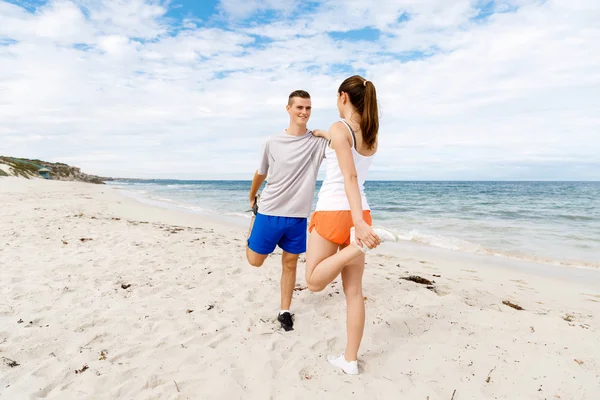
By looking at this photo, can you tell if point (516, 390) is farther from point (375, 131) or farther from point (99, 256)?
point (99, 256)

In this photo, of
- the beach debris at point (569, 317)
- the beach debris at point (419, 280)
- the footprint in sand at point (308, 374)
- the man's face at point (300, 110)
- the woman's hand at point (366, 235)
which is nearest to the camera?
the woman's hand at point (366, 235)

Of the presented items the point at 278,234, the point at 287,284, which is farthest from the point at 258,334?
the point at 278,234

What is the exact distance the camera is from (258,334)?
3.54 meters

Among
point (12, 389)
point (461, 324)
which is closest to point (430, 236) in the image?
point (461, 324)

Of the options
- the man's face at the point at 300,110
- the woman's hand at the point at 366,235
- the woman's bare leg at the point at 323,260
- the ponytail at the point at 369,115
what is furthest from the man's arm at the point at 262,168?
the woman's hand at the point at 366,235

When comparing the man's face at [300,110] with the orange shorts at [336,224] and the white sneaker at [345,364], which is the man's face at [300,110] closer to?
the orange shorts at [336,224]

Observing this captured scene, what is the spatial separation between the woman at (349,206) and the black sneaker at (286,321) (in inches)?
41.2

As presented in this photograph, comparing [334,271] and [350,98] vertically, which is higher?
[350,98]

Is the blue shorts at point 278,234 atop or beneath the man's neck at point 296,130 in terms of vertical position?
beneath

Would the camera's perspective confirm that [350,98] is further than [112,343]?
No

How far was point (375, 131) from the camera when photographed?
2488mm

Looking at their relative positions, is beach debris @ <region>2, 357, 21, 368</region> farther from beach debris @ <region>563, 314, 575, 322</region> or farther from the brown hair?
beach debris @ <region>563, 314, 575, 322</region>

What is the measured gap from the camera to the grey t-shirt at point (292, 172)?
10.9 feet

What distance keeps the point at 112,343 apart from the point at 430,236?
9.14 m
